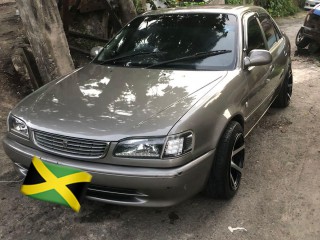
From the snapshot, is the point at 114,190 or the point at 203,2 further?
the point at 203,2

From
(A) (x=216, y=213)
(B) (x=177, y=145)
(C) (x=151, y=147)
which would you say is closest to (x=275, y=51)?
(A) (x=216, y=213)

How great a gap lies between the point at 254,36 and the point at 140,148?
223cm

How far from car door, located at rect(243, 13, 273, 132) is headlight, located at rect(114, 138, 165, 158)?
132 centimetres

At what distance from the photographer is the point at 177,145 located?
8.55 feet

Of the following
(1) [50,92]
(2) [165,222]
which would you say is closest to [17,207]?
(1) [50,92]

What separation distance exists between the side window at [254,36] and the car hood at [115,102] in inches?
30.7

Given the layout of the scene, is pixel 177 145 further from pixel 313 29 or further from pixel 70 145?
pixel 313 29

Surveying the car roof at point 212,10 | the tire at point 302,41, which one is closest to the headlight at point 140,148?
the car roof at point 212,10

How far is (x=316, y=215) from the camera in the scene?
310 cm

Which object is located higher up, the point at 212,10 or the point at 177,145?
the point at 212,10

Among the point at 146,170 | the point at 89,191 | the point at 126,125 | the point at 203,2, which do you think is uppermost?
the point at 126,125

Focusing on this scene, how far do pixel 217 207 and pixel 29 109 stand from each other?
5.87 ft

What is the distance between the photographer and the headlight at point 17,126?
118 inches

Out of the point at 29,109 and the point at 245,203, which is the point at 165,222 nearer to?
the point at 245,203
